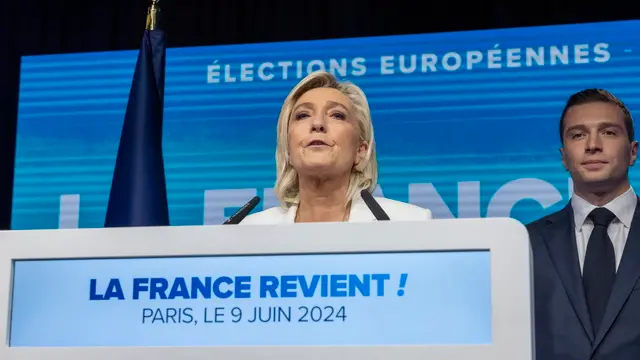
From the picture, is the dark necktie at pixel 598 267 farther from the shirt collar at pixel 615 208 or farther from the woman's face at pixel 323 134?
the woman's face at pixel 323 134

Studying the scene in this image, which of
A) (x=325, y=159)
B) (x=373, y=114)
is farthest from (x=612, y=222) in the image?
(x=373, y=114)

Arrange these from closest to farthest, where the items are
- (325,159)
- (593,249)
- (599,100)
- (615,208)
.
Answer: (325,159) → (593,249) → (615,208) → (599,100)

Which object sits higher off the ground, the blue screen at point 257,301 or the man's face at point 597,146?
the man's face at point 597,146

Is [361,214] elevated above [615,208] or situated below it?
below

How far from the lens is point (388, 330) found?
1.31 meters

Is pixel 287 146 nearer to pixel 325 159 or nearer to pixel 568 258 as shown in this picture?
pixel 325 159

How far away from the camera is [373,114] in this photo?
12.2 feet

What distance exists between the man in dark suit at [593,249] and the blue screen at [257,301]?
2.57 feet

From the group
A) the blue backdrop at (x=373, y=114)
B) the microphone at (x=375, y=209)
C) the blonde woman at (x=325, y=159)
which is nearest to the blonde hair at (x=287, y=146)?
the blonde woman at (x=325, y=159)

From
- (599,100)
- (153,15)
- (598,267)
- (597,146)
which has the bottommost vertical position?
(598,267)

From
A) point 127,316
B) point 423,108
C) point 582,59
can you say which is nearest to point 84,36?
point 423,108

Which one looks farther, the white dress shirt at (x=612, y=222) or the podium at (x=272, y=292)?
the white dress shirt at (x=612, y=222)

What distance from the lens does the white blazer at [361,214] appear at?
2.09 metres

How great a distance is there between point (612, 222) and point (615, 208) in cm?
5
